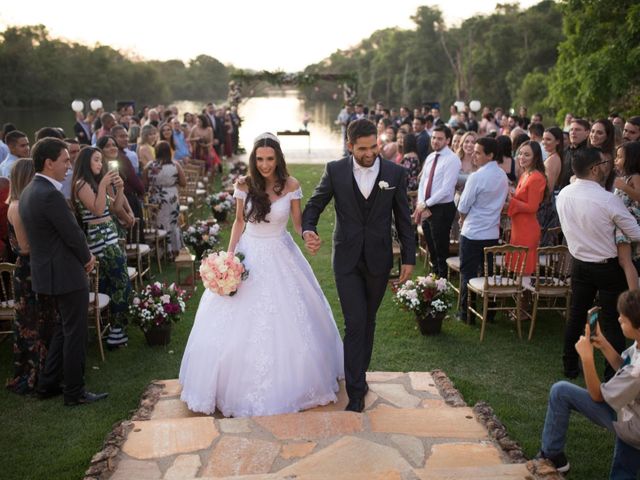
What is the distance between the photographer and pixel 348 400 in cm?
469

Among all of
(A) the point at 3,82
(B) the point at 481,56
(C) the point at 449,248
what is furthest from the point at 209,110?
(B) the point at 481,56

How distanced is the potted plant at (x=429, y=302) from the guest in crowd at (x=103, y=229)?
9.18ft

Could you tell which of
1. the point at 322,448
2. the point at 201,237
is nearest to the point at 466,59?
the point at 201,237

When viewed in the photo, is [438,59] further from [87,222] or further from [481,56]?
[87,222]

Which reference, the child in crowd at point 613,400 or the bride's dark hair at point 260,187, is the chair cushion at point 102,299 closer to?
the bride's dark hair at point 260,187

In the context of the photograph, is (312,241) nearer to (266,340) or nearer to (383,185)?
(383,185)

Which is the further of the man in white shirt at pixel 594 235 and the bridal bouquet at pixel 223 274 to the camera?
the man in white shirt at pixel 594 235

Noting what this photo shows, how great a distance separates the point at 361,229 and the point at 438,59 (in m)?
66.9

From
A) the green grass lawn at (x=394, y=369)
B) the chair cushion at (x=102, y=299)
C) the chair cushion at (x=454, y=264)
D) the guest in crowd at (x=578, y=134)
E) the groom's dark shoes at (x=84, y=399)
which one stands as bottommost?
the green grass lawn at (x=394, y=369)

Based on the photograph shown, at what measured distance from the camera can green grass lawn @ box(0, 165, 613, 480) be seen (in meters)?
4.18

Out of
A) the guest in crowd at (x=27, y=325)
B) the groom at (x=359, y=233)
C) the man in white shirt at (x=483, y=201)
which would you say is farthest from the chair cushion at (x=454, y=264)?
the guest in crowd at (x=27, y=325)

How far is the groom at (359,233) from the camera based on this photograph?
4.38 meters

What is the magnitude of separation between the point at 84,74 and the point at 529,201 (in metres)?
46.4

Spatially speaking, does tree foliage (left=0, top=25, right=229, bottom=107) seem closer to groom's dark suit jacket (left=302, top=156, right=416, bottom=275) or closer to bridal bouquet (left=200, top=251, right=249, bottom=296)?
bridal bouquet (left=200, top=251, right=249, bottom=296)
